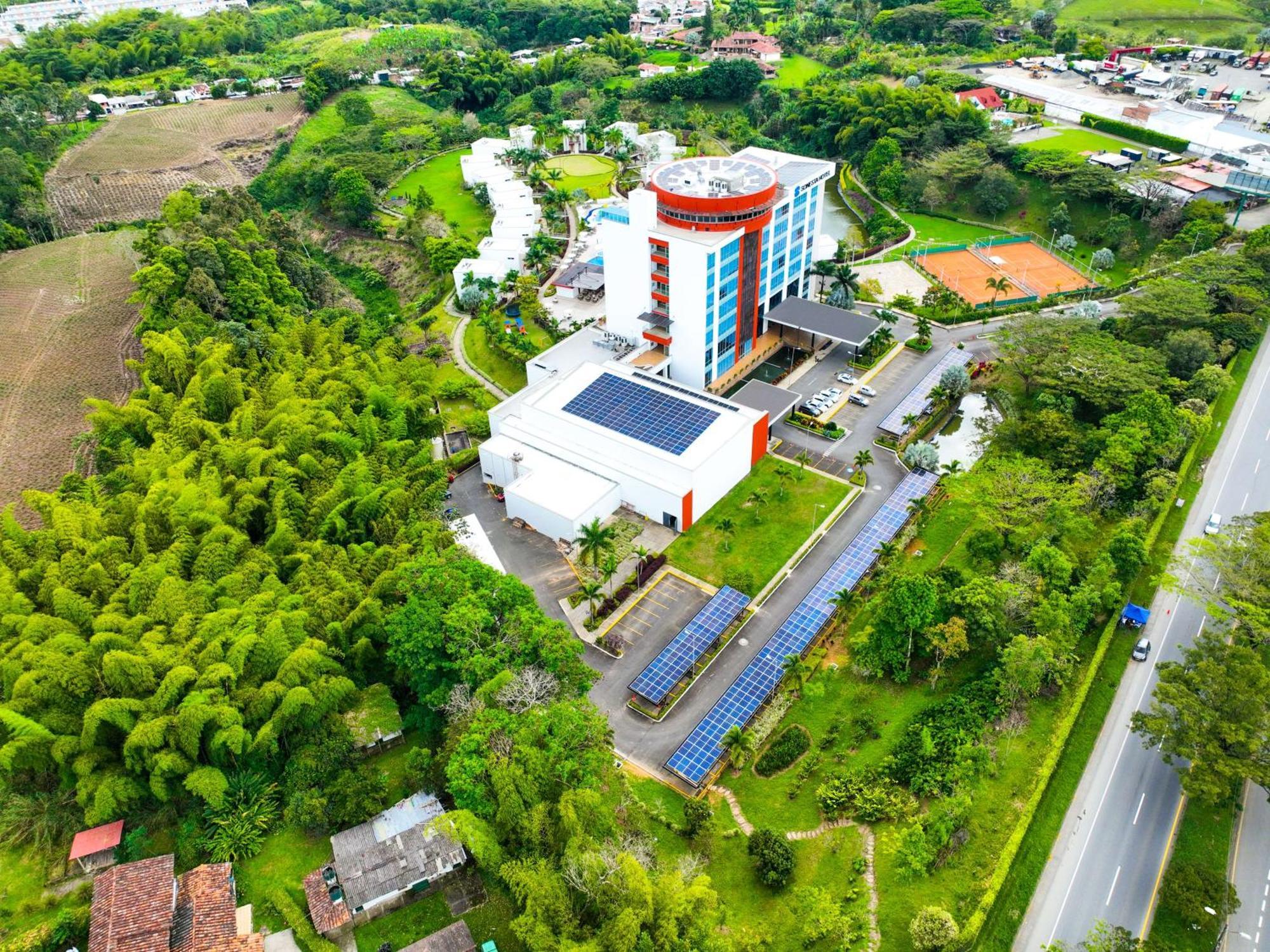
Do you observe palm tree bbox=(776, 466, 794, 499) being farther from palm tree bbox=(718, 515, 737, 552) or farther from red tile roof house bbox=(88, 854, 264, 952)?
red tile roof house bbox=(88, 854, 264, 952)

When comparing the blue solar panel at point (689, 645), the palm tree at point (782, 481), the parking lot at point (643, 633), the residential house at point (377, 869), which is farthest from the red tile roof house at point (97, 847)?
the palm tree at point (782, 481)

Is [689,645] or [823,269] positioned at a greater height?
[823,269]

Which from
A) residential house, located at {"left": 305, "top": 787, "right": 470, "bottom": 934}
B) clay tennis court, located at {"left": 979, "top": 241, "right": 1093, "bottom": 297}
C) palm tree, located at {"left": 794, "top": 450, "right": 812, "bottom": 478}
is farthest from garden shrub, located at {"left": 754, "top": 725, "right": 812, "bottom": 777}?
clay tennis court, located at {"left": 979, "top": 241, "right": 1093, "bottom": 297}

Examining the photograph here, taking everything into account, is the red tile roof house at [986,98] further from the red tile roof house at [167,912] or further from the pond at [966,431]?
the red tile roof house at [167,912]

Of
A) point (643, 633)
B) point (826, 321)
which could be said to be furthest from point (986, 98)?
point (643, 633)

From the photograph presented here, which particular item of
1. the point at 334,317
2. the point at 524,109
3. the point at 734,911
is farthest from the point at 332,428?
the point at 524,109

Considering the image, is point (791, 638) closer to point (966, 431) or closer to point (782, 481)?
point (782, 481)
